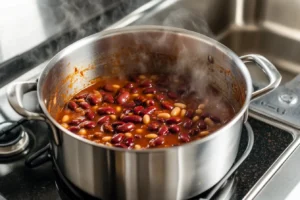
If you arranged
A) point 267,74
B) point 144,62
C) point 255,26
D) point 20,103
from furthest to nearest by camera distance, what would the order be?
point 255,26, point 144,62, point 267,74, point 20,103

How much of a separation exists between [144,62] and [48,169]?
0.34m

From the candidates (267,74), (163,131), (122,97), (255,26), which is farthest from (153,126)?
(255,26)

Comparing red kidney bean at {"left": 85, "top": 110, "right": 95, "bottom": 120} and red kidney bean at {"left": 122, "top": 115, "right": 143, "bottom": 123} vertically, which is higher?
red kidney bean at {"left": 122, "top": 115, "right": 143, "bottom": 123}

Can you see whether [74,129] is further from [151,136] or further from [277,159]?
[277,159]

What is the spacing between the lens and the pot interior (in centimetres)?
104

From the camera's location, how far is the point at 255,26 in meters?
1.64

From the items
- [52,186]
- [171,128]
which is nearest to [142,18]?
[171,128]

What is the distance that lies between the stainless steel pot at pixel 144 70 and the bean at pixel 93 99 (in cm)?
4

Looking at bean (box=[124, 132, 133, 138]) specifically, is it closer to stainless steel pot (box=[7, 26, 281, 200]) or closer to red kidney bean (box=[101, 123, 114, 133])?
red kidney bean (box=[101, 123, 114, 133])

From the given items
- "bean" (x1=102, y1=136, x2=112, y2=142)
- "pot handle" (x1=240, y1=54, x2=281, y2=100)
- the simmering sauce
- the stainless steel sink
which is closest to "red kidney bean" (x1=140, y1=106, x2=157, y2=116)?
the simmering sauce

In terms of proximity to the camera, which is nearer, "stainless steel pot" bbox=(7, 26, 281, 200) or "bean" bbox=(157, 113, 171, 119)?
"stainless steel pot" bbox=(7, 26, 281, 200)

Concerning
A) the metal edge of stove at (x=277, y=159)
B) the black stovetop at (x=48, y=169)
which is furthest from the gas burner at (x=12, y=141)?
the metal edge of stove at (x=277, y=159)

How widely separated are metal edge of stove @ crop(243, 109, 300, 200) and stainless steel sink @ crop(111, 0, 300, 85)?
0.44 meters

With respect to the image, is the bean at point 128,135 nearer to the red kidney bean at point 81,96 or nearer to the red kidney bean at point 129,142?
the red kidney bean at point 129,142
